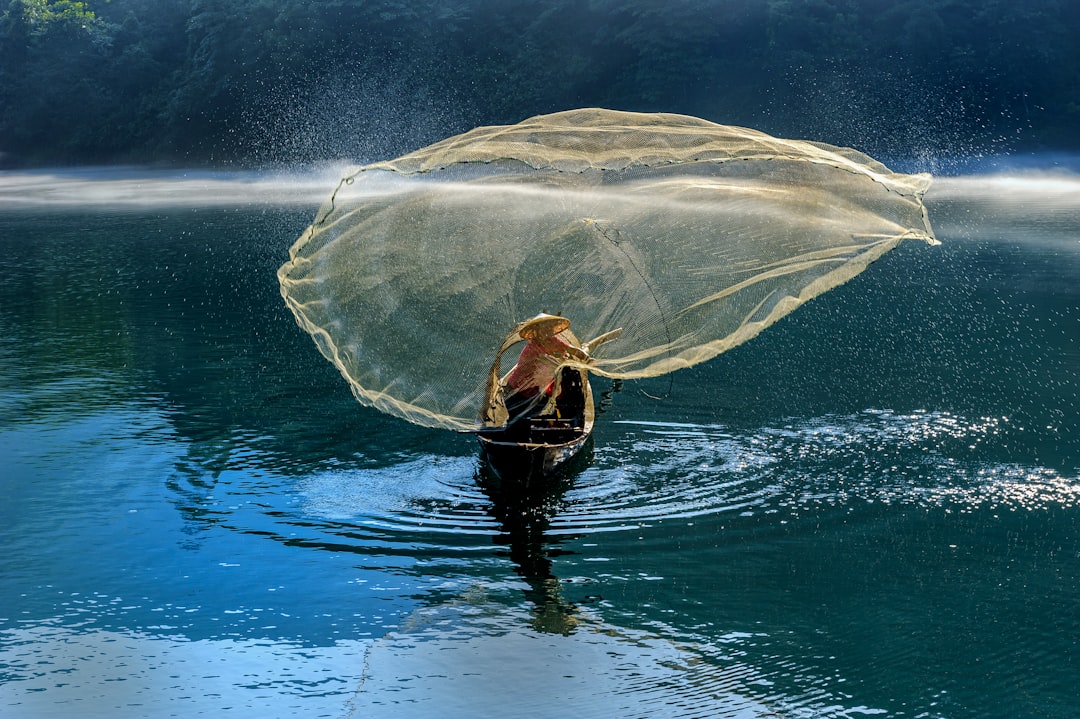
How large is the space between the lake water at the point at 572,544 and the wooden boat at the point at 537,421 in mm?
324

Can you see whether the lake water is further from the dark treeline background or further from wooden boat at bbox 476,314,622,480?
the dark treeline background

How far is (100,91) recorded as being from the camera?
207 feet

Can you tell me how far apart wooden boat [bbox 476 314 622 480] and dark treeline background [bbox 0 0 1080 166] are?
38069 millimetres

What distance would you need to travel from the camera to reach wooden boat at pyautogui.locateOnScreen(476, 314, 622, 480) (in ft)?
37.4

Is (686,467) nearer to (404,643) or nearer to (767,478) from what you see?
(767,478)

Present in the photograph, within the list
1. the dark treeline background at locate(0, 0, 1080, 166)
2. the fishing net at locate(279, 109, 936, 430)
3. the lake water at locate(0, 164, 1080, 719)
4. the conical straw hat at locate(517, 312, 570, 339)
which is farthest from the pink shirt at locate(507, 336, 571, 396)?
the dark treeline background at locate(0, 0, 1080, 166)

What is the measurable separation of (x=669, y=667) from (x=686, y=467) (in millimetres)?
3789

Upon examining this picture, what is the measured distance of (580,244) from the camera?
12.1m

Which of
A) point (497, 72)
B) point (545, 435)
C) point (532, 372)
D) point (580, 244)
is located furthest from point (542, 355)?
point (497, 72)

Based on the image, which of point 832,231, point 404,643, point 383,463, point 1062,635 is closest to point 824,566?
point 1062,635

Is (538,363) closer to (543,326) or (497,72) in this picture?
(543,326)

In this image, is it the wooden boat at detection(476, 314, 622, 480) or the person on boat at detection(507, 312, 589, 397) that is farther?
the person on boat at detection(507, 312, 589, 397)

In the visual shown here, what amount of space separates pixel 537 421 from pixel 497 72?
4545 centimetres

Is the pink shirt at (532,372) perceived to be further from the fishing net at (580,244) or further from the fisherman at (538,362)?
the fishing net at (580,244)
